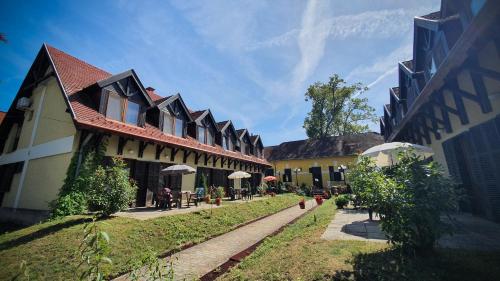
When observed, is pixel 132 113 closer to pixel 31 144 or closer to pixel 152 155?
pixel 152 155

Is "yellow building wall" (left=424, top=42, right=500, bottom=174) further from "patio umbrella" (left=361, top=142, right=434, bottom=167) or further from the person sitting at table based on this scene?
the person sitting at table

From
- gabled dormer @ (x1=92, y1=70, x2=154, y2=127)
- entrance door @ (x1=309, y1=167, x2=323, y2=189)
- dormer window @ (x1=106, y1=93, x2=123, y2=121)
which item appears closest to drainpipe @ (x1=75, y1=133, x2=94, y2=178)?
gabled dormer @ (x1=92, y1=70, x2=154, y2=127)

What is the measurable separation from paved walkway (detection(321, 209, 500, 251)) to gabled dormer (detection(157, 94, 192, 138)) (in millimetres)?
11232

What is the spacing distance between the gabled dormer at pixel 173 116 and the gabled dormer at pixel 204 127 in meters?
1.02

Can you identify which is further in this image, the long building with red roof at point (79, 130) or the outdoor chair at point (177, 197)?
the outdoor chair at point (177, 197)

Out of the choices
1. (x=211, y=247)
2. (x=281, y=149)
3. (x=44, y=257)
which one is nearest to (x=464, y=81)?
(x=211, y=247)

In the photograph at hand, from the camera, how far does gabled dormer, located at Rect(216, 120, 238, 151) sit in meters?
20.8

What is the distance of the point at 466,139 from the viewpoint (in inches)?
330

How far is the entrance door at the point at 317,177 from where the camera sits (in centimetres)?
3331

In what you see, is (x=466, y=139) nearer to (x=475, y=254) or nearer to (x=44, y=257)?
(x=475, y=254)

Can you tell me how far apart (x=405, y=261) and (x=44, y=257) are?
28.1 ft

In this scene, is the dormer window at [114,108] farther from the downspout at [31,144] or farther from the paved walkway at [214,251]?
the paved walkway at [214,251]

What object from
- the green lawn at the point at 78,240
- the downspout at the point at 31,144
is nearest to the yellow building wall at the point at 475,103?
the green lawn at the point at 78,240

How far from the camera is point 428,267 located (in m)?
4.28
